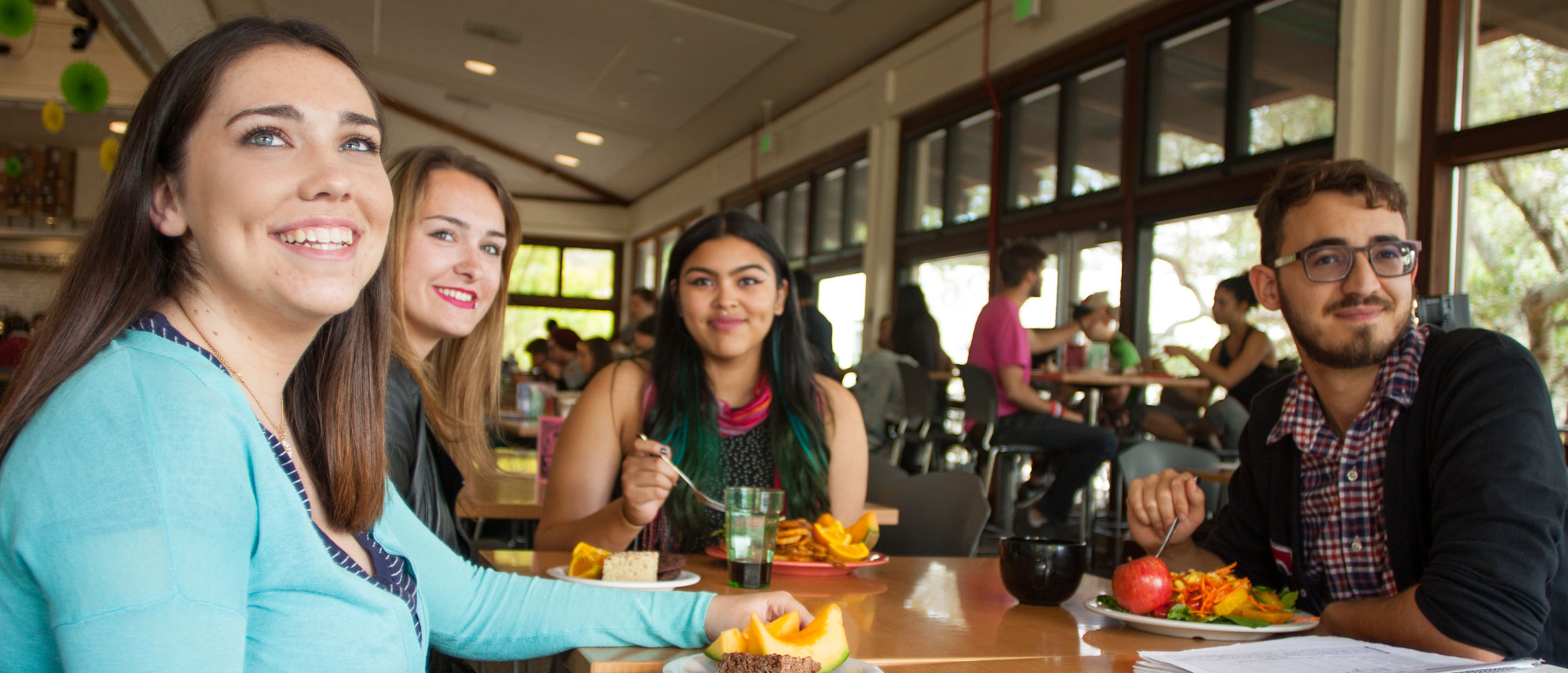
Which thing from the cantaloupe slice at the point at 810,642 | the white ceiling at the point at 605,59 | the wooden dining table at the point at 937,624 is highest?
the white ceiling at the point at 605,59

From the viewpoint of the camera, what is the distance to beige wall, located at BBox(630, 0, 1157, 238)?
18.9ft

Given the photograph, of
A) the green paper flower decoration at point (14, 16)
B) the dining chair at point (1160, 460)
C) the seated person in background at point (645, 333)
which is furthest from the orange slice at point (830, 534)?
the green paper flower decoration at point (14, 16)

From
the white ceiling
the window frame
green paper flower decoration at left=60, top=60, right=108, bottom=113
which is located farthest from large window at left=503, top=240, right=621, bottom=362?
green paper flower decoration at left=60, top=60, right=108, bottom=113

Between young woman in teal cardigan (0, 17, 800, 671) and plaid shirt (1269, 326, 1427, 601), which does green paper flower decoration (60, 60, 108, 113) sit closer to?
young woman in teal cardigan (0, 17, 800, 671)

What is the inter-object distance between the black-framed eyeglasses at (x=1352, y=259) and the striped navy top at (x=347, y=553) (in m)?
1.20

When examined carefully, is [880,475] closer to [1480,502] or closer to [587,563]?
[587,563]

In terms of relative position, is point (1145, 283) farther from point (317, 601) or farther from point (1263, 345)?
point (317, 601)

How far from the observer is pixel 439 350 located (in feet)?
6.73

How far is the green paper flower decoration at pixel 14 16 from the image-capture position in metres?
4.48

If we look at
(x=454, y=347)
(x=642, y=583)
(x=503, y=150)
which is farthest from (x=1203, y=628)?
(x=503, y=150)

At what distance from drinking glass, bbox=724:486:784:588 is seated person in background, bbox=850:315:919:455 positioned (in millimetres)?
3616

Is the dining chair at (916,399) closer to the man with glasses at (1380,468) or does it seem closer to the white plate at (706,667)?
the man with glasses at (1380,468)

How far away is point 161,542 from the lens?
66 cm

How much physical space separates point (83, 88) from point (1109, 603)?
5.99m
